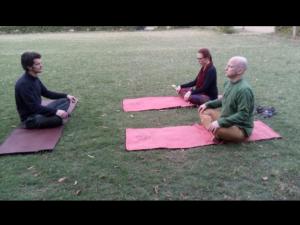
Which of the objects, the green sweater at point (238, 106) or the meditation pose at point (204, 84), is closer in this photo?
the green sweater at point (238, 106)

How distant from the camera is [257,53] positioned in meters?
11.8

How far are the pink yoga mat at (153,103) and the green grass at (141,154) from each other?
209 mm

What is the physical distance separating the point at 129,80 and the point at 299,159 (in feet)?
16.9

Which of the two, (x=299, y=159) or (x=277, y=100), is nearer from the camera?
(x=299, y=159)

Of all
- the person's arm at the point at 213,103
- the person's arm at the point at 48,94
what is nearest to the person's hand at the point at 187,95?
→ the person's arm at the point at 213,103

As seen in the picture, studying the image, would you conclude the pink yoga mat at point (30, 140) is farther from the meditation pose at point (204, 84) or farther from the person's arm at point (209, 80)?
the person's arm at point (209, 80)

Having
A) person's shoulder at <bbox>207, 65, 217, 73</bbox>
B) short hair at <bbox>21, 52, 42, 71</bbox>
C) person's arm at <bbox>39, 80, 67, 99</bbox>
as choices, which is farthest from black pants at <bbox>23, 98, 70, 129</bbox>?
person's shoulder at <bbox>207, 65, 217, 73</bbox>

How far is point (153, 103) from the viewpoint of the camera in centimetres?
657

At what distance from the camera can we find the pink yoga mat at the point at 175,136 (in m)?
4.70

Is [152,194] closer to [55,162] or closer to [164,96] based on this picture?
[55,162]

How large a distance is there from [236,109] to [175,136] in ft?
3.14
